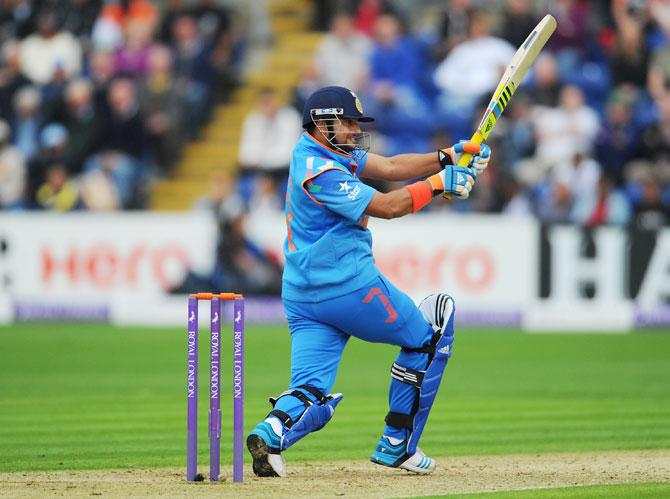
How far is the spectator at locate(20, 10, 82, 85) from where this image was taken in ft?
77.7

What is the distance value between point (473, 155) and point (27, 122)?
16094mm

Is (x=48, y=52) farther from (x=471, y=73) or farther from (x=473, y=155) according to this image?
(x=473, y=155)

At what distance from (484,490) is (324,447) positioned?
2310mm

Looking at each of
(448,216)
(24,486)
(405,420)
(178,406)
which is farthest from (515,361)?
(24,486)

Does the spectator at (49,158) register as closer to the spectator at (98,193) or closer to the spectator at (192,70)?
the spectator at (98,193)

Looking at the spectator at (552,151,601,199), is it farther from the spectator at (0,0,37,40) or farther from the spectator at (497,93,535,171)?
the spectator at (0,0,37,40)

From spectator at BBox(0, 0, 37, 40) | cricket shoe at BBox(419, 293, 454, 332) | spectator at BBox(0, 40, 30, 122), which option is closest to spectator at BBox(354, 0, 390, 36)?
spectator at BBox(0, 40, 30, 122)

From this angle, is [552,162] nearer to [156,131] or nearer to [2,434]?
[156,131]

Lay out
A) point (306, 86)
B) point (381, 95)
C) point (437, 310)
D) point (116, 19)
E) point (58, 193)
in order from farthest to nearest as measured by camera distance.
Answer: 1. point (116, 19)
2. point (306, 86)
3. point (58, 193)
4. point (381, 95)
5. point (437, 310)

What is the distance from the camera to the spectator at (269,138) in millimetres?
20906

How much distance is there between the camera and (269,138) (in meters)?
21.2

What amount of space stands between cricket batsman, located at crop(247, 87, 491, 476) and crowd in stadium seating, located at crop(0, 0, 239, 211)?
541 inches

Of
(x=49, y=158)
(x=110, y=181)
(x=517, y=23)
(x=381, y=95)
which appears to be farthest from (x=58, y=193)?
(x=517, y=23)

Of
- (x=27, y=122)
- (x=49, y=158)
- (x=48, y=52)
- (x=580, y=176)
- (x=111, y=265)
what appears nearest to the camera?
(x=580, y=176)
